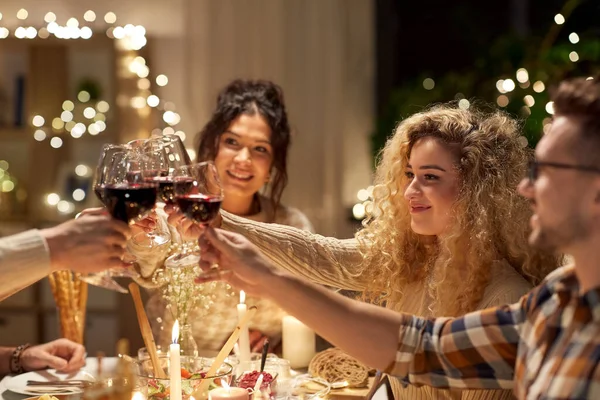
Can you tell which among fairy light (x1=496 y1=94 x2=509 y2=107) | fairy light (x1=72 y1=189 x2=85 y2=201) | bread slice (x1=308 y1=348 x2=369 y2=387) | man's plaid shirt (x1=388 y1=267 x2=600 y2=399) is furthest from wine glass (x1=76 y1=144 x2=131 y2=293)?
fairy light (x1=72 y1=189 x2=85 y2=201)

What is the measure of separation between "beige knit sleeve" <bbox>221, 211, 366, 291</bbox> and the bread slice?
0.21 metres

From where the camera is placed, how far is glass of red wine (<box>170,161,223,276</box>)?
1639mm

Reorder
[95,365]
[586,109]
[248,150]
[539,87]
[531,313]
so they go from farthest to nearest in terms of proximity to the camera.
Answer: [539,87]
[248,150]
[95,365]
[531,313]
[586,109]

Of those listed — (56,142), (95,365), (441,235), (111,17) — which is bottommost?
(95,365)

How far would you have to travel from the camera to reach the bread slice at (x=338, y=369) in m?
2.20

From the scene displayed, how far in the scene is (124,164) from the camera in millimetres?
1695

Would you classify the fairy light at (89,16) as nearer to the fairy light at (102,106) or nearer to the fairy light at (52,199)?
the fairy light at (102,106)

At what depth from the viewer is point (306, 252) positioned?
2264 mm

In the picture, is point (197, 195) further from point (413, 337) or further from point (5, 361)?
point (5, 361)

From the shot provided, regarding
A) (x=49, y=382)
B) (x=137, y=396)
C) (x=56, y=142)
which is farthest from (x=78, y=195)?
(x=137, y=396)

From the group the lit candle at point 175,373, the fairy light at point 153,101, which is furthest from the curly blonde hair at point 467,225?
the fairy light at point 153,101

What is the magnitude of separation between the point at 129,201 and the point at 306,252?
0.78 m

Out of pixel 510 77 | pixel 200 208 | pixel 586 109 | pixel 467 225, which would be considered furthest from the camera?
pixel 510 77

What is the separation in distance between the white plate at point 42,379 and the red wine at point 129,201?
640 millimetres
